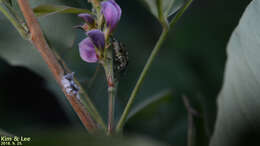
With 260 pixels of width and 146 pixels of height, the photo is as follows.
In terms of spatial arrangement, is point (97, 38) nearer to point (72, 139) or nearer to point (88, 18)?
point (88, 18)

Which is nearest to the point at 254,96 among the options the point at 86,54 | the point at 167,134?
the point at 86,54

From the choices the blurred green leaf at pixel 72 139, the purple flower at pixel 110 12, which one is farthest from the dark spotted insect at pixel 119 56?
the blurred green leaf at pixel 72 139

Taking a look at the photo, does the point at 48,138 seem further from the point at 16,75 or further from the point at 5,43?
the point at 16,75

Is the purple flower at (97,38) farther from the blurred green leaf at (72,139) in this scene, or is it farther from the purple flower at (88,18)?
the blurred green leaf at (72,139)

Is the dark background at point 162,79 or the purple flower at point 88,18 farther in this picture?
the dark background at point 162,79

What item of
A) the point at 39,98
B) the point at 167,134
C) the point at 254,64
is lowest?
the point at 167,134
